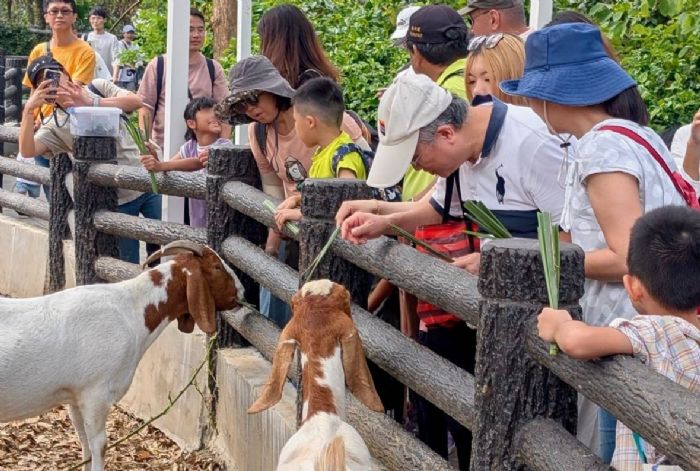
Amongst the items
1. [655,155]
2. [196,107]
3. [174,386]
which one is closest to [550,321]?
[655,155]

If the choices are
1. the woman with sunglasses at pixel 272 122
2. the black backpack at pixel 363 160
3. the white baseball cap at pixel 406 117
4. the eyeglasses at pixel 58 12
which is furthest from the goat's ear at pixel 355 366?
the eyeglasses at pixel 58 12

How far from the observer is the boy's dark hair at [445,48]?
214 inches

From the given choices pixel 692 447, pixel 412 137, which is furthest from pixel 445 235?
pixel 692 447

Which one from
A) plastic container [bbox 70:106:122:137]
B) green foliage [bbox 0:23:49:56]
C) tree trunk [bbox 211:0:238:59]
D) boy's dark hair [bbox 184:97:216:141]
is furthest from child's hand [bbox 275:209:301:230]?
green foliage [bbox 0:23:49:56]

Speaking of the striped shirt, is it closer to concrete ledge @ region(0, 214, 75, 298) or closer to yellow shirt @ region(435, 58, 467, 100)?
yellow shirt @ region(435, 58, 467, 100)

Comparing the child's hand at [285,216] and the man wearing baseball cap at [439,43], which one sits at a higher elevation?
the man wearing baseball cap at [439,43]

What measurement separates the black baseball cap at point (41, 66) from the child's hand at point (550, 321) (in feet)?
18.4

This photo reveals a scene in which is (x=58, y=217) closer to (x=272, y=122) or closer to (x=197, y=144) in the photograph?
(x=197, y=144)

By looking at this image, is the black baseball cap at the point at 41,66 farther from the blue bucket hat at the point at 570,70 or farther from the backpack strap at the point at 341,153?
the blue bucket hat at the point at 570,70

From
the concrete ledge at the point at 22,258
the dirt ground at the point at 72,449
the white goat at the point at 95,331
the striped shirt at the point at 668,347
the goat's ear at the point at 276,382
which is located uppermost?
the striped shirt at the point at 668,347

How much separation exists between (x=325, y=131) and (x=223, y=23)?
8536 mm

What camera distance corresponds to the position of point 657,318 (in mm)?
2971

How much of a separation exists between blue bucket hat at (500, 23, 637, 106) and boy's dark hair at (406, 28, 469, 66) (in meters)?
1.60

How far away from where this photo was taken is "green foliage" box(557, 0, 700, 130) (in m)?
8.31
